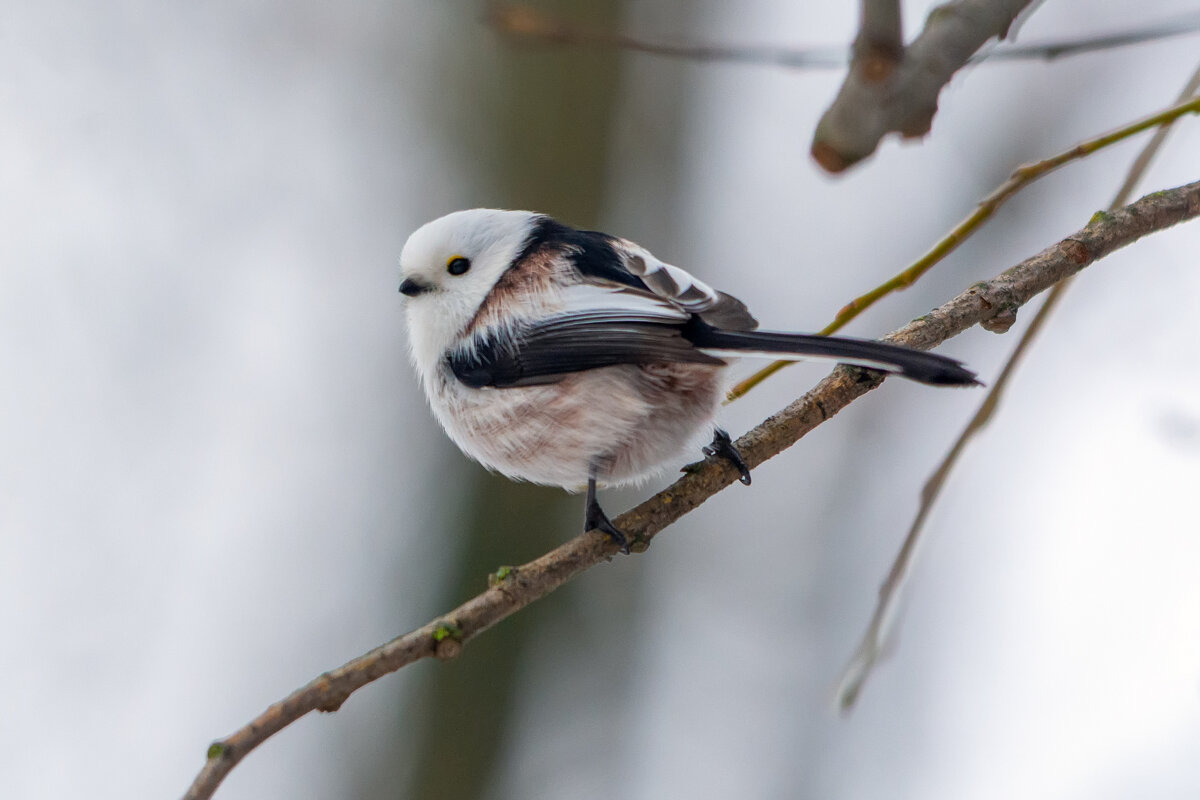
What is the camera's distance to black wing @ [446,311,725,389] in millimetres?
1918

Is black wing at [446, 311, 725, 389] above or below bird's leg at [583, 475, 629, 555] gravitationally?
above

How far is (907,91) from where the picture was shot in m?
1.12

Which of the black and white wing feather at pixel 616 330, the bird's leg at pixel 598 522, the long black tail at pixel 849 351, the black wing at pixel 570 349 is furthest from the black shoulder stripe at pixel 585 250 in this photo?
the bird's leg at pixel 598 522

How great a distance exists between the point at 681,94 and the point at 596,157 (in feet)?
2.12

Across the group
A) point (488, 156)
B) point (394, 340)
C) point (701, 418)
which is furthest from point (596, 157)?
point (701, 418)

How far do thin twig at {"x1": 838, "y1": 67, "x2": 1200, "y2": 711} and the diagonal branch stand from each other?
0.22ft

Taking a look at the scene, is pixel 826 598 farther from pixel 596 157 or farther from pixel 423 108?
pixel 423 108

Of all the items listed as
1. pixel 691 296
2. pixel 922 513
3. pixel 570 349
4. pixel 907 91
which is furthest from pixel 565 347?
pixel 907 91

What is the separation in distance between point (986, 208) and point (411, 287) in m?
1.20

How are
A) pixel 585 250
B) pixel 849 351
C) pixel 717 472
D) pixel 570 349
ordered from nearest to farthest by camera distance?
1. pixel 849 351
2. pixel 717 472
3. pixel 570 349
4. pixel 585 250

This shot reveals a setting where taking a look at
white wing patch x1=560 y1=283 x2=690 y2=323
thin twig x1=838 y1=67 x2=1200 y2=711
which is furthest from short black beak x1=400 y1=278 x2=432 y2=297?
thin twig x1=838 y1=67 x2=1200 y2=711

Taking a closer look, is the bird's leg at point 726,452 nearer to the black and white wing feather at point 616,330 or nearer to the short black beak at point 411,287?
the black and white wing feather at point 616,330

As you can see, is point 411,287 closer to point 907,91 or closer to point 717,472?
point 717,472

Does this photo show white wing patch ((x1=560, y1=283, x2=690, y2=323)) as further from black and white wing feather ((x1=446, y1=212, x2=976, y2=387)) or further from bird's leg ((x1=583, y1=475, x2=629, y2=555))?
bird's leg ((x1=583, y1=475, x2=629, y2=555))
